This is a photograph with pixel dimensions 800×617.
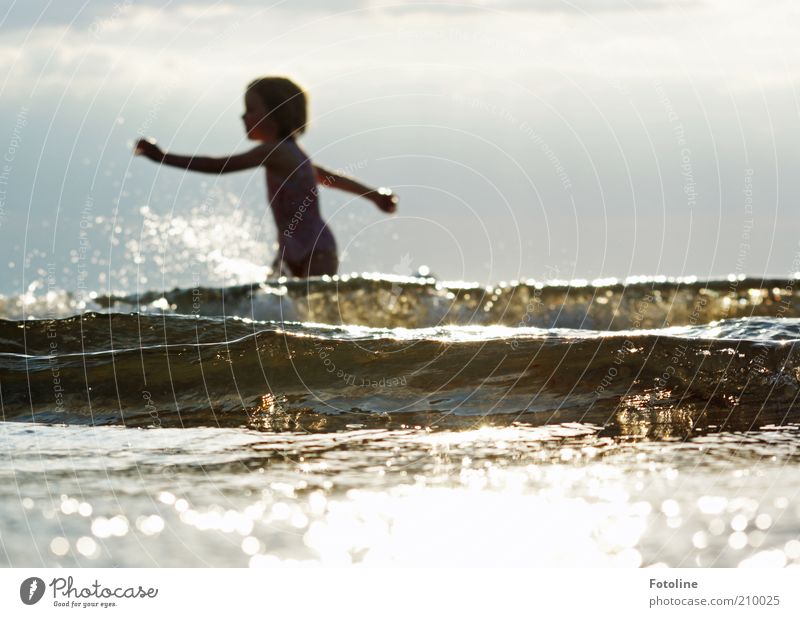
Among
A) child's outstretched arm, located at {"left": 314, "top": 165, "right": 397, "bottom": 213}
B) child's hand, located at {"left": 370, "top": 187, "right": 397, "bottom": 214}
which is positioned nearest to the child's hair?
child's outstretched arm, located at {"left": 314, "top": 165, "right": 397, "bottom": 213}

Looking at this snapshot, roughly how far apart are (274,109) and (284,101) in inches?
4.6

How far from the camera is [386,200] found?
18.5ft

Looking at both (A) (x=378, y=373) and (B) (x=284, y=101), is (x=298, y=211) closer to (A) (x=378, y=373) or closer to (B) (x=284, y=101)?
(B) (x=284, y=101)

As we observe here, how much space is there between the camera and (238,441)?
2.51 meters

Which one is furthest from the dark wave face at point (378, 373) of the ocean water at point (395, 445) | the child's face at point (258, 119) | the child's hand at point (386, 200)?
the child's face at point (258, 119)

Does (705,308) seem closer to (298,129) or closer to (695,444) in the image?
(298,129)

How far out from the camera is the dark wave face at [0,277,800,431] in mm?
2883

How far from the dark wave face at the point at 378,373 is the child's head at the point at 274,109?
9.60 ft

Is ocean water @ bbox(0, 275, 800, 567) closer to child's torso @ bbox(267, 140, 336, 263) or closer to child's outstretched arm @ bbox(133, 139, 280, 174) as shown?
child's outstretched arm @ bbox(133, 139, 280, 174)

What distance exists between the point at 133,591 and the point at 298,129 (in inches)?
208

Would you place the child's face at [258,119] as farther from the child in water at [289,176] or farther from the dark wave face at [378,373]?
the dark wave face at [378,373]

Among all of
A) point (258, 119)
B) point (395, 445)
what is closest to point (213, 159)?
point (258, 119)

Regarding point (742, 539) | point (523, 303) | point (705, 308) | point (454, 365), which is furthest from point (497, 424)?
point (705, 308)

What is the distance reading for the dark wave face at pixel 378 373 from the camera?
113 inches
